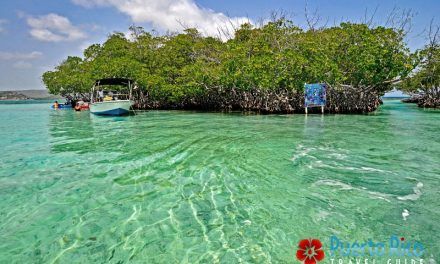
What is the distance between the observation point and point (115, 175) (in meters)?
4.27

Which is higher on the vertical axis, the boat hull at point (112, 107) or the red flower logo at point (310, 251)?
the boat hull at point (112, 107)

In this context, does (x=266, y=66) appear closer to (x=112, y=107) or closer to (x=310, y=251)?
(x=112, y=107)

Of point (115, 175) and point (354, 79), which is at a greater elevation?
point (354, 79)

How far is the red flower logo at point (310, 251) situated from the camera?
2.18 metres

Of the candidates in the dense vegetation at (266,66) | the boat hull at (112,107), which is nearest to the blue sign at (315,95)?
the dense vegetation at (266,66)

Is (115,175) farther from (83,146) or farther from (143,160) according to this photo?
(83,146)

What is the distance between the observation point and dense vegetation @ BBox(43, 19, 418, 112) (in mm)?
Answer: 14555

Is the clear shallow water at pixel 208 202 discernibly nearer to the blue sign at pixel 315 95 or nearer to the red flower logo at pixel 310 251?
the red flower logo at pixel 310 251

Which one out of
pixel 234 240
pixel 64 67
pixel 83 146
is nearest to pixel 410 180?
pixel 234 240

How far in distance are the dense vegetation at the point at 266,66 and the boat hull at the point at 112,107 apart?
5.29 meters

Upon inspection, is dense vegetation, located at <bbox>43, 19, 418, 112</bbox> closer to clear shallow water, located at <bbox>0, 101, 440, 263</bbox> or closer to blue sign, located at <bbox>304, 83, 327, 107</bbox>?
blue sign, located at <bbox>304, 83, 327, 107</bbox>

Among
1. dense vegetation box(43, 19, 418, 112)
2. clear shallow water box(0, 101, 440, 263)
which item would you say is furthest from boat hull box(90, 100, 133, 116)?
clear shallow water box(0, 101, 440, 263)

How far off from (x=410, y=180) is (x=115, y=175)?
4207 millimetres

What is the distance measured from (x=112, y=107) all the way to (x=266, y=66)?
8.70m
